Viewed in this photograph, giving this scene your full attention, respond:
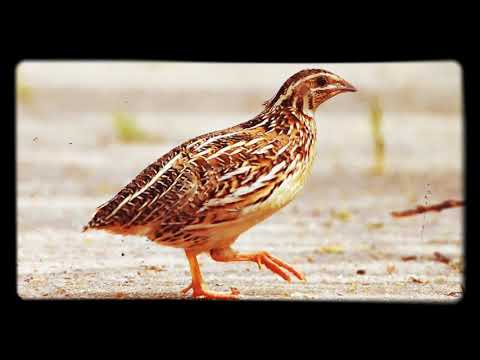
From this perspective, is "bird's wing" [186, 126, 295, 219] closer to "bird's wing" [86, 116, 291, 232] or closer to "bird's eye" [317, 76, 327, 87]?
"bird's wing" [86, 116, 291, 232]

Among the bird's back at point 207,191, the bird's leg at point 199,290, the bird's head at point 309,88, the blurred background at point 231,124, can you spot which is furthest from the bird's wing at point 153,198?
the bird's head at point 309,88

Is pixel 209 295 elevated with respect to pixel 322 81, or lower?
lower

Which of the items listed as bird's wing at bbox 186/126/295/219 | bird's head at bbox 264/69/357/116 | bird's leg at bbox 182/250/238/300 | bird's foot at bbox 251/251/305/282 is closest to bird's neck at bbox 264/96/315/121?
bird's head at bbox 264/69/357/116

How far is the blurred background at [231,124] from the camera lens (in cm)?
488

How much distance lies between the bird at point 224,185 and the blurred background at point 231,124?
0.16 meters

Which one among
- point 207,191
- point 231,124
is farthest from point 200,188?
point 231,124

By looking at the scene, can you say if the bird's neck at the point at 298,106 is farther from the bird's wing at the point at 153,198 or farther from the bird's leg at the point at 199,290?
the bird's leg at the point at 199,290

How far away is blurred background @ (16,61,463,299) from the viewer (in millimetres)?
4879

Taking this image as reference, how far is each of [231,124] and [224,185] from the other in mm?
3084

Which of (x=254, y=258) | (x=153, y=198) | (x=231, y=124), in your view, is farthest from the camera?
(x=231, y=124)

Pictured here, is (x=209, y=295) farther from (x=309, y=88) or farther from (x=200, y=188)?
(x=309, y=88)

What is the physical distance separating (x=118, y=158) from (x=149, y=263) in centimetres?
235

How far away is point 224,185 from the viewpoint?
420cm

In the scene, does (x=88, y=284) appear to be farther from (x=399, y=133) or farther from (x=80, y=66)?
(x=399, y=133)
